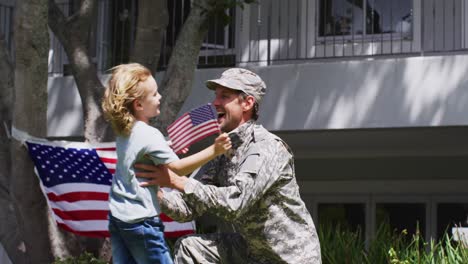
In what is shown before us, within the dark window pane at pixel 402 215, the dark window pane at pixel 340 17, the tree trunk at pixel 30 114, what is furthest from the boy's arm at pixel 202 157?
the dark window pane at pixel 402 215

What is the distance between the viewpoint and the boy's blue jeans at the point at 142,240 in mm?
5480

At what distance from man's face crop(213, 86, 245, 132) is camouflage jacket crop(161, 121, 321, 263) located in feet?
Result: 0.23

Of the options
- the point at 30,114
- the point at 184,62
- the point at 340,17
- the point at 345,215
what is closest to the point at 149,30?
the point at 184,62

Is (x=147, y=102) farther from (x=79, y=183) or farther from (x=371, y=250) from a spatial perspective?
(x=371, y=250)

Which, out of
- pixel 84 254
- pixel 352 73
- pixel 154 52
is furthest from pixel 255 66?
pixel 84 254

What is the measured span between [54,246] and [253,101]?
203 inches

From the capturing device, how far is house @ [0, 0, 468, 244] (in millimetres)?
12695

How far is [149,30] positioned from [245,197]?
17.9 ft

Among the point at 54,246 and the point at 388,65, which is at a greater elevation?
the point at 388,65

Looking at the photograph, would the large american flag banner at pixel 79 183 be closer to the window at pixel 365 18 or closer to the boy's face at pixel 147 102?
the window at pixel 365 18

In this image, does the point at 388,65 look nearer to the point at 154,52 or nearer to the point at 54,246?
the point at 154,52

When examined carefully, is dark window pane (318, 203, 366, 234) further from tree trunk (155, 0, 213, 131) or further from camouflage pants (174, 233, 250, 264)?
camouflage pants (174, 233, 250, 264)

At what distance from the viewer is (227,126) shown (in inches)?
226

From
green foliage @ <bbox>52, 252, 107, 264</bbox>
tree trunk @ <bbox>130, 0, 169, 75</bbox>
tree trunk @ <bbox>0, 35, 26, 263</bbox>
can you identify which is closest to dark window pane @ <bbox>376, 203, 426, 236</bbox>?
tree trunk @ <bbox>130, 0, 169, 75</bbox>
